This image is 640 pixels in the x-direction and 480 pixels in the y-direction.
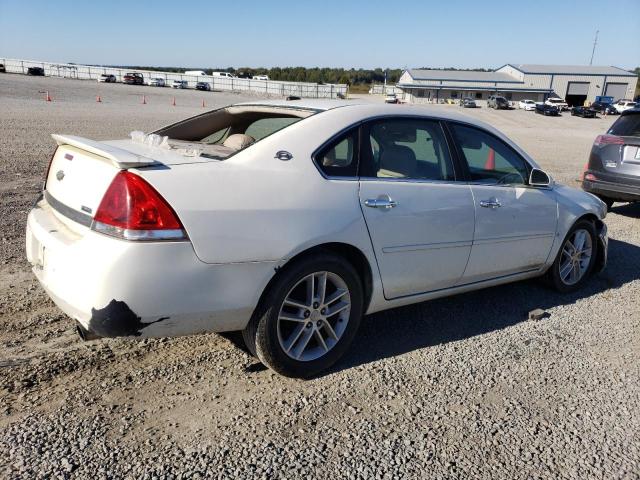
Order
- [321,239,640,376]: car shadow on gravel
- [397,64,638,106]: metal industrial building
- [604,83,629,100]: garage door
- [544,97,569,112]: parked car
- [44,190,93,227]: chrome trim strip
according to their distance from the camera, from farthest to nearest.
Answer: [604,83,629,100]: garage door, [397,64,638,106]: metal industrial building, [544,97,569,112]: parked car, [321,239,640,376]: car shadow on gravel, [44,190,93,227]: chrome trim strip

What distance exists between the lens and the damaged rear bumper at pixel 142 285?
2629 millimetres

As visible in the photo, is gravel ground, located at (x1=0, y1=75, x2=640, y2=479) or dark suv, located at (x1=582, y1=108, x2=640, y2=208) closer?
gravel ground, located at (x1=0, y1=75, x2=640, y2=479)

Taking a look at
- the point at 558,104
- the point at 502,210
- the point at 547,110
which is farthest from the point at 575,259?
the point at 558,104

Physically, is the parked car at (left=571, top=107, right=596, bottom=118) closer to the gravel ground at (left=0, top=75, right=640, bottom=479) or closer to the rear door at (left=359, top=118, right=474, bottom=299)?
the gravel ground at (left=0, top=75, right=640, bottom=479)

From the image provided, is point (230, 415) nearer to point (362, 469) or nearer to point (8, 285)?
point (362, 469)

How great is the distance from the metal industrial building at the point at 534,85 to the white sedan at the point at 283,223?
3624 inches

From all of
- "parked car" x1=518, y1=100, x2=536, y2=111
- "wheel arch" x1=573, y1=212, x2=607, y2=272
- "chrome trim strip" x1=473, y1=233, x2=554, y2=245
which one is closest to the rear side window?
"wheel arch" x1=573, y1=212, x2=607, y2=272

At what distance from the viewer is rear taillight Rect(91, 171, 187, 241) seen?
2.65 m

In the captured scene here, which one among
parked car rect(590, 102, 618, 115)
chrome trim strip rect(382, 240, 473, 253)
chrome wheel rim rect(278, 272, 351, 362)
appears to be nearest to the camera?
chrome wheel rim rect(278, 272, 351, 362)

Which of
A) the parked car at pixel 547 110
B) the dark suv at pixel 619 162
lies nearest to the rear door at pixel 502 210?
the dark suv at pixel 619 162

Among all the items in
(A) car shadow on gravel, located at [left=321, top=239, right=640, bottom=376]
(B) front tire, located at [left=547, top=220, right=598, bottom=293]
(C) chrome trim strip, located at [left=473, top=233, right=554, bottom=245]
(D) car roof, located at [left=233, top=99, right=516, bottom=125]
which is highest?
(D) car roof, located at [left=233, top=99, right=516, bottom=125]

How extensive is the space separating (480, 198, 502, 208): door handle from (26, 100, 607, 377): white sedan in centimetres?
1

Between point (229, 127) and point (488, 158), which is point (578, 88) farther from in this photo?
point (229, 127)

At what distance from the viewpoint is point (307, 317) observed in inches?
129
